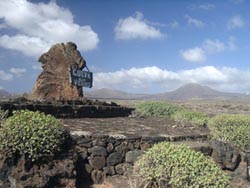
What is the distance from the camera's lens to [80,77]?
19609mm

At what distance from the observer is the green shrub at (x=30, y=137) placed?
9.16 m

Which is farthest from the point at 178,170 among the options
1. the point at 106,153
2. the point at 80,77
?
the point at 80,77

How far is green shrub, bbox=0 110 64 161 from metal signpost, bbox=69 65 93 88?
941 cm

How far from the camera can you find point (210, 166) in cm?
854

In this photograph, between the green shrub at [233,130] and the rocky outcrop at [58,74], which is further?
the rocky outcrop at [58,74]

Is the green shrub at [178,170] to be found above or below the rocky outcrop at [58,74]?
below

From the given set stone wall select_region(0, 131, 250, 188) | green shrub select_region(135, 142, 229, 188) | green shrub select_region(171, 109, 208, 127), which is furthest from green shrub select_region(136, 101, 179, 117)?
green shrub select_region(135, 142, 229, 188)

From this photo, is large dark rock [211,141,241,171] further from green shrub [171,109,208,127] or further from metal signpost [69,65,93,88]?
metal signpost [69,65,93,88]

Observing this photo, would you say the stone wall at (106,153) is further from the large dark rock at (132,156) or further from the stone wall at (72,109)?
the stone wall at (72,109)

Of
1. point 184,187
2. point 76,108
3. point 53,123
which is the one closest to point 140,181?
point 184,187

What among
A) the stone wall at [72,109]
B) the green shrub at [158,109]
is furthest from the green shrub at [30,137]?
the green shrub at [158,109]

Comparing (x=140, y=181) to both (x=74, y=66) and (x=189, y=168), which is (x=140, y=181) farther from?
(x=74, y=66)

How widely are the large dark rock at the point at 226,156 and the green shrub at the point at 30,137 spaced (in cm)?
467

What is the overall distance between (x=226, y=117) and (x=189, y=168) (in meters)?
7.53
